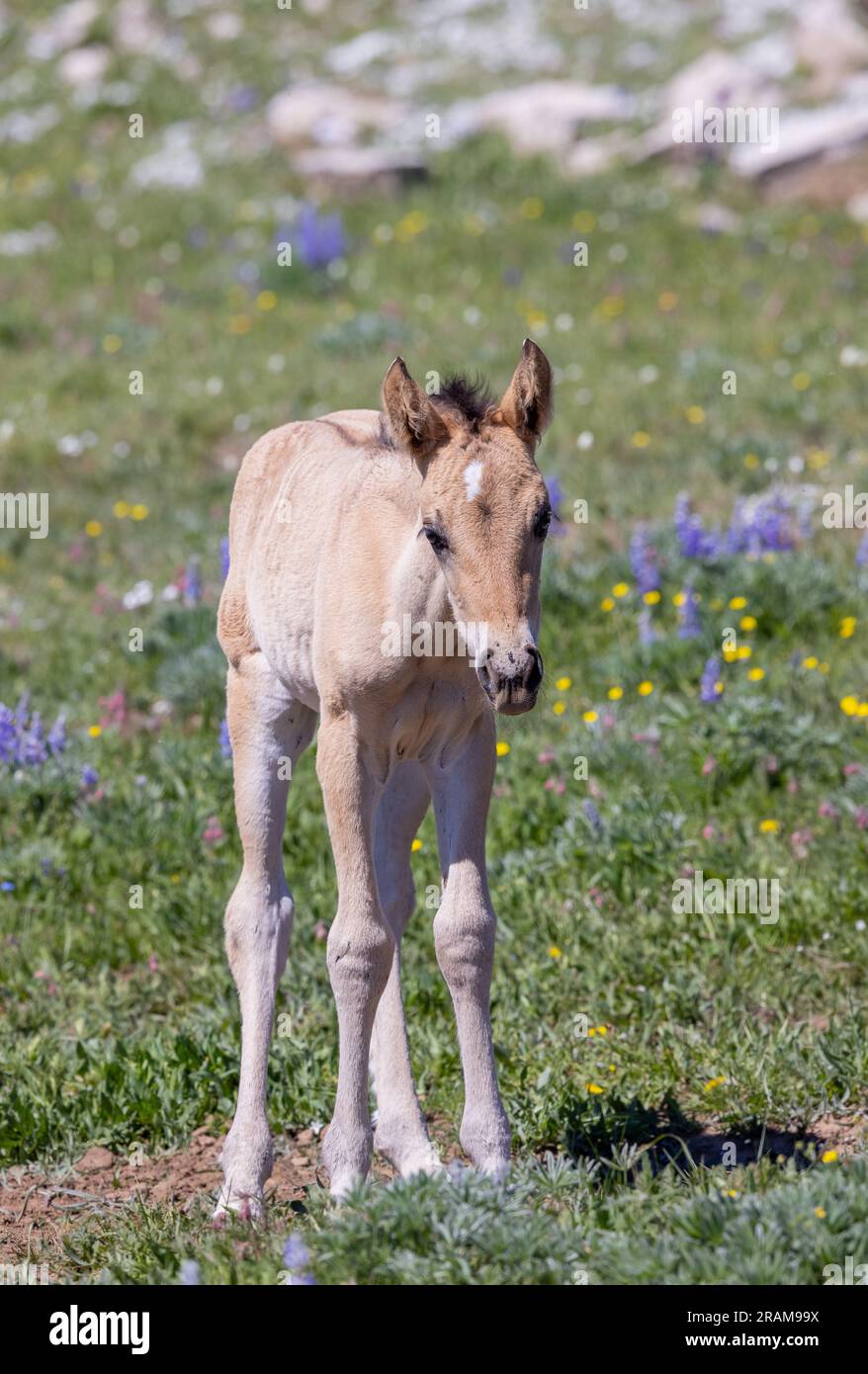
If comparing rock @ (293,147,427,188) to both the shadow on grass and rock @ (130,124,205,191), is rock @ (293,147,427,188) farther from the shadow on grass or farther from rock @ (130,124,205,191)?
the shadow on grass

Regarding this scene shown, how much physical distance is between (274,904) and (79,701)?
3.78m

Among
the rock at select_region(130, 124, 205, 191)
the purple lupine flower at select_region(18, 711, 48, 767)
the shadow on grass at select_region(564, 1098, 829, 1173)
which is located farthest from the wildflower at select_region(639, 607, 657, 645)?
the rock at select_region(130, 124, 205, 191)

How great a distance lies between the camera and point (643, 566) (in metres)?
9.27

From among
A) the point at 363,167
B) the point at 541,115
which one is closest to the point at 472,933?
the point at 363,167

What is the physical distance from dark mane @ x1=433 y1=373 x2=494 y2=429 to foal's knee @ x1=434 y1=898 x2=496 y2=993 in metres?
1.47

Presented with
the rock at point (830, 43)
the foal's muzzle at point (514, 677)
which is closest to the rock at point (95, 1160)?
the foal's muzzle at point (514, 677)

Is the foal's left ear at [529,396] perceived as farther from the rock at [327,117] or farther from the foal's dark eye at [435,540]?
the rock at [327,117]

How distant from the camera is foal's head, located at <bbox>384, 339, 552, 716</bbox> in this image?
4.37m

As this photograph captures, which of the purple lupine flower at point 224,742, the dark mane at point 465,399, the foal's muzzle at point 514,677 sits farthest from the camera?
the purple lupine flower at point 224,742

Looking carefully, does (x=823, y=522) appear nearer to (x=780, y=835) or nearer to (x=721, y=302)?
(x=780, y=835)

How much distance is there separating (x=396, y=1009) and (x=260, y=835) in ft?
2.52

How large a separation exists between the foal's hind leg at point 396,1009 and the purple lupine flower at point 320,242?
10.8 m

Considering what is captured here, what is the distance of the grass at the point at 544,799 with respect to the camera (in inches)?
198

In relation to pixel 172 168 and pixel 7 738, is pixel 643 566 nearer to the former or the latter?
pixel 7 738
